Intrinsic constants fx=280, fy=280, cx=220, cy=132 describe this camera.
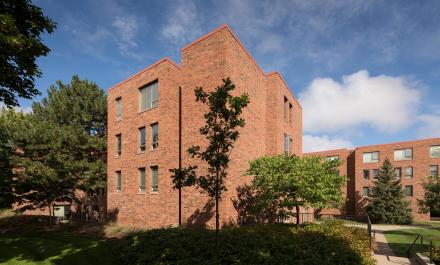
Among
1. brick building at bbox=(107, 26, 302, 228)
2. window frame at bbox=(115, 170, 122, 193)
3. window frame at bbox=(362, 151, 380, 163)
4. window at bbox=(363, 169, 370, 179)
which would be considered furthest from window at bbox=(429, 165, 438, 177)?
window frame at bbox=(115, 170, 122, 193)

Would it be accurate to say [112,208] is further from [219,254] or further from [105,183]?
[219,254]

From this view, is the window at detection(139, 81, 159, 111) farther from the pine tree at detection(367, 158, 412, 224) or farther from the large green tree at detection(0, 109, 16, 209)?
the pine tree at detection(367, 158, 412, 224)

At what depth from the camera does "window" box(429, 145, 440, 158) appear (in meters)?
40.7

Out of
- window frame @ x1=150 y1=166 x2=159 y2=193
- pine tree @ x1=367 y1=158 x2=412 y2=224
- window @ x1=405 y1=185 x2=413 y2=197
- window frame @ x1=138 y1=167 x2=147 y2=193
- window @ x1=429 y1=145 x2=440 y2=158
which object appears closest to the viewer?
window frame @ x1=150 y1=166 x2=159 y2=193

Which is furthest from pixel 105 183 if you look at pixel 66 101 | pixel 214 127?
pixel 214 127

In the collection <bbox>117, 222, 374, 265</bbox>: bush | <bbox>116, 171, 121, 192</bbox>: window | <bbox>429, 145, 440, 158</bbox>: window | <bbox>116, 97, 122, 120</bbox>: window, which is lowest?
<bbox>117, 222, 374, 265</bbox>: bush

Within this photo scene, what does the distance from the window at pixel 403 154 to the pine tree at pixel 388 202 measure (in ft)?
19.8

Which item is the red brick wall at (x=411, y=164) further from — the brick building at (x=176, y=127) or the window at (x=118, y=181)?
the window at (x=118, y=181)

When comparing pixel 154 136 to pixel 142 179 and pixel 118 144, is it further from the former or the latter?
pixel 118 144

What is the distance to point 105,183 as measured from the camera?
2616 cm

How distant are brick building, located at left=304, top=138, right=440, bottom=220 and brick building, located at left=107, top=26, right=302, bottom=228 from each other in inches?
992

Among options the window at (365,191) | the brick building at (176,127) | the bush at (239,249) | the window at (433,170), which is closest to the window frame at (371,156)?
the window at (365,191)

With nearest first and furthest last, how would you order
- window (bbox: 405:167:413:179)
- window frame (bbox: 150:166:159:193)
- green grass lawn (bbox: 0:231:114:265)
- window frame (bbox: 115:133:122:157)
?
green grass lawn (bbox: 0:231:114:265) → window frame (bbox: 150:166:159:193) → window frame (bbox: 115:133:122:157) → window (bbox: 405:167:413:179)

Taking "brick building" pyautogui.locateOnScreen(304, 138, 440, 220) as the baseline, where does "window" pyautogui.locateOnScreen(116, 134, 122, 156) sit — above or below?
above
